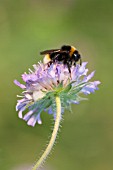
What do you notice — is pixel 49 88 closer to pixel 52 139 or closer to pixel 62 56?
pixel 62 56

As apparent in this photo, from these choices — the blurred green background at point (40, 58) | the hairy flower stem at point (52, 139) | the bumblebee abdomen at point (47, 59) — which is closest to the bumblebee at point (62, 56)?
the bumblebee abdomen at point (47, 59)

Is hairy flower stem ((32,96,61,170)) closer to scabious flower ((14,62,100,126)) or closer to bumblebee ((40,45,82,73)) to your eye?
scabious flower ((14,62,100,126))

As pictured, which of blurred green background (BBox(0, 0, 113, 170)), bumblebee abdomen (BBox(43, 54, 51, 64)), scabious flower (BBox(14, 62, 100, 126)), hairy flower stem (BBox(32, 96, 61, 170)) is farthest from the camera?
blurred green background (BBox(0, 0, 113, 170))

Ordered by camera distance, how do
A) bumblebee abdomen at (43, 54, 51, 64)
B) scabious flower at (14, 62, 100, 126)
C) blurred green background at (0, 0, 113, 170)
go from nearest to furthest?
scabious flower at (14, 62, 100, 126)
bumblebee abdomen at (43, 54, 51, 64)
blurred green background at (0, 0, 113, 170)

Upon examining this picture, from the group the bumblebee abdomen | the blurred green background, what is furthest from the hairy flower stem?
the blurred green background

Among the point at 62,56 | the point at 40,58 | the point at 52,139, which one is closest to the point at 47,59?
the point at 62,56

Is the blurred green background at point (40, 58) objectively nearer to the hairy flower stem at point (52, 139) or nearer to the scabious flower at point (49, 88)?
the scabious flower at point (49, 88)
